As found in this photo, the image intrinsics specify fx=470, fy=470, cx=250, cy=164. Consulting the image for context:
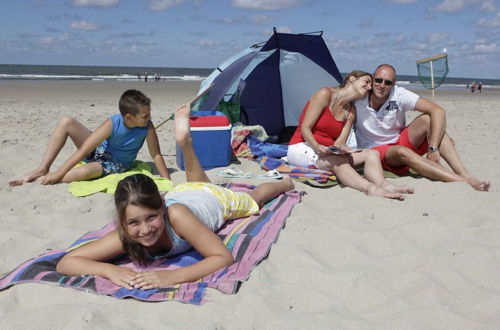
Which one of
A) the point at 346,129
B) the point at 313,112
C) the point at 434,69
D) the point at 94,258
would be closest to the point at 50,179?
the point at 94,258

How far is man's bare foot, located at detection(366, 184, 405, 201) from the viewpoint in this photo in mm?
3598

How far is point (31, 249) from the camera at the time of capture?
2.72 m

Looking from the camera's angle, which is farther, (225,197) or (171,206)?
(225,197)

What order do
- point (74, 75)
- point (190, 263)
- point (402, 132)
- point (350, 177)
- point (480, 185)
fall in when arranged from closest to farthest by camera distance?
point (190, 263), point (480, 185), point (350, 177), point (402, 132), point (74, 75)

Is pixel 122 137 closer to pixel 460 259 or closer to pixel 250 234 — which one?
pixel 250 234

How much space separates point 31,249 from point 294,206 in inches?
71.2

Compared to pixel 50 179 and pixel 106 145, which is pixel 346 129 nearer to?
pixel 106 145

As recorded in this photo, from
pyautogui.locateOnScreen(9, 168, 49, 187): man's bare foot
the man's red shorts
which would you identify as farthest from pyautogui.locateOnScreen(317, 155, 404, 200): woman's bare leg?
pyautogui.locateOnScreen(9, 168, 49, 187): man's bare foot

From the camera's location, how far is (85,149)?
13.2 feet

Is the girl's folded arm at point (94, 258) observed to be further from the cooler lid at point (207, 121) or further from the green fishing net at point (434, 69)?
the green fishing net at point (434, 69)

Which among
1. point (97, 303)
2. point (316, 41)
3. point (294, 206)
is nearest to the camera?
point (97, 303)

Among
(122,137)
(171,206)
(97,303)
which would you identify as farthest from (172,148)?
(97,303)

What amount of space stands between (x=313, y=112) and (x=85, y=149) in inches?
81.2

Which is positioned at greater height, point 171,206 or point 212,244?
point 171,206
